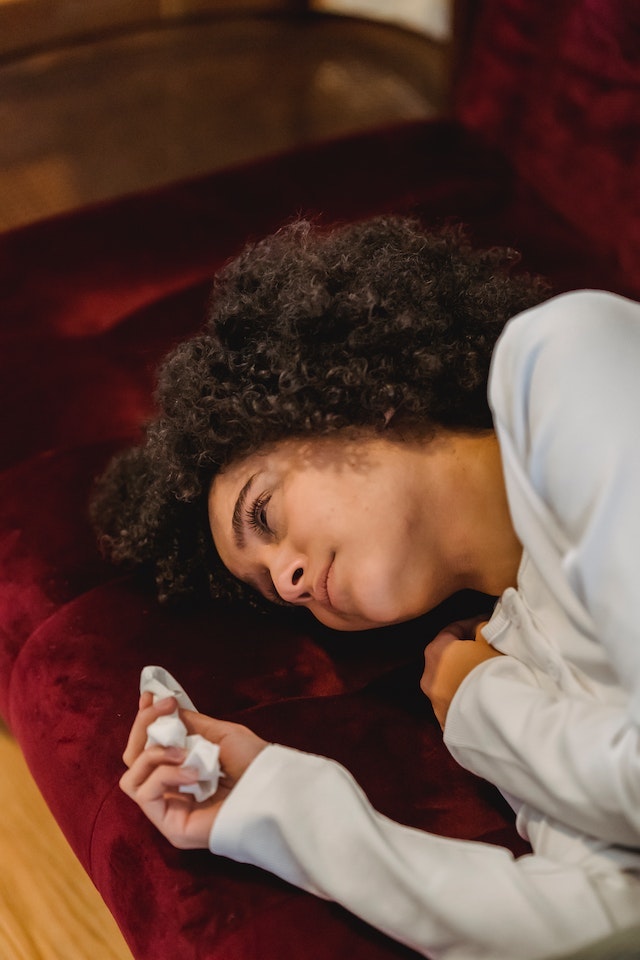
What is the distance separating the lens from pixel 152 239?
158 cm

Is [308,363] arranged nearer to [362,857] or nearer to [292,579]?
[292,579]

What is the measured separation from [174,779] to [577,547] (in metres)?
0.40

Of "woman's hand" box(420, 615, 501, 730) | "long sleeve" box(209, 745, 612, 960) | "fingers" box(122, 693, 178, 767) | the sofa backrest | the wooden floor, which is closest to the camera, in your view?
"long sleeve" box(209, 745, 612, 960)

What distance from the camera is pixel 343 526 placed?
0.95 metres

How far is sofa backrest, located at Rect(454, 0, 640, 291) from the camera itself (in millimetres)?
1469

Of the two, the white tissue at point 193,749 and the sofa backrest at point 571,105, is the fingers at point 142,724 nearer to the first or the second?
the white tissue at point 193,749

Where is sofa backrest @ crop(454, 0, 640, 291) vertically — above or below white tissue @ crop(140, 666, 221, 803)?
above

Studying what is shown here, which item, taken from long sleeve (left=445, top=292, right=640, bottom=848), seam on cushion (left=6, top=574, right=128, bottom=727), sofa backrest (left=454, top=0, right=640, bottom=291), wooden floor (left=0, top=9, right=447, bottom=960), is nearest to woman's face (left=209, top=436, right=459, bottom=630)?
long sleeve (left=445, top=292, right=640, bottom=848)

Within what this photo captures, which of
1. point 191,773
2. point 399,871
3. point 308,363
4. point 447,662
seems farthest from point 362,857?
point 308,363

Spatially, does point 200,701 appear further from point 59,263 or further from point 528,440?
point 59,263

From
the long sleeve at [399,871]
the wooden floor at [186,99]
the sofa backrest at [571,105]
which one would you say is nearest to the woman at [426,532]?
the long sleeve at [399,871]

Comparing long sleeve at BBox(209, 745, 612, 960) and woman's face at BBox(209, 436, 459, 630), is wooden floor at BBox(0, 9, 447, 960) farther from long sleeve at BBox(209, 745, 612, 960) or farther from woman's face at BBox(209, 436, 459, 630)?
long sleeve at BBox(209, 745, 612, 960)

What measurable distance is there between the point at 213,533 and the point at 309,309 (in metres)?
0.26

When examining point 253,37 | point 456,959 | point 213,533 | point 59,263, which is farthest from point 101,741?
point 253,37
